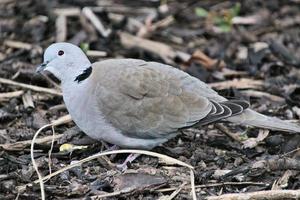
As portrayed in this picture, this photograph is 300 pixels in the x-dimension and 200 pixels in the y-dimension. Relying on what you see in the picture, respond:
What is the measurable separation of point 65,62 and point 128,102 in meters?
0.52

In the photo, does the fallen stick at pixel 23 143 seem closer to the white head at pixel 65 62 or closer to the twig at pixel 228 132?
the white head at pixel 65 62


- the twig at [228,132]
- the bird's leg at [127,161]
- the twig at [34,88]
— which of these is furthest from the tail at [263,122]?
the twig at [34,88]

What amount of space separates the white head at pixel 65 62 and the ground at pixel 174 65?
0.50 metres

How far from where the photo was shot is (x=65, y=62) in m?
4.76

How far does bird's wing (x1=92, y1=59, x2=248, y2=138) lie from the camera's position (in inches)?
183

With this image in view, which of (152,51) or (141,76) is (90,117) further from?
(152,51)

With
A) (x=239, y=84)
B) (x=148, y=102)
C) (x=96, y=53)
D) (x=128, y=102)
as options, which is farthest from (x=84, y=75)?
(x=239, y=84)

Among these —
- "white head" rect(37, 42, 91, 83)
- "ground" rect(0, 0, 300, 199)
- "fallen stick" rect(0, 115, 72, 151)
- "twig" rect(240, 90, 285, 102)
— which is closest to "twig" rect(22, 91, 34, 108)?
"ground" rect(0, 0, 300, 199)

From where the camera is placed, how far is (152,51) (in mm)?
6727

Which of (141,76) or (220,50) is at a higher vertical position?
(141,76)

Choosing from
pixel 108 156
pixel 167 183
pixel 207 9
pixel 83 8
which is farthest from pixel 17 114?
pixel 207 9

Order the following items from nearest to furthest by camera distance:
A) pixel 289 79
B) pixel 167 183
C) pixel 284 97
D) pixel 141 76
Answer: pixel 167 183, pixel 141 76, pixel 284 97, pixel 289 79

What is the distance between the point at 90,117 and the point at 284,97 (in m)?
1.93

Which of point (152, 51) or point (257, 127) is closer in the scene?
point (257, 127)
